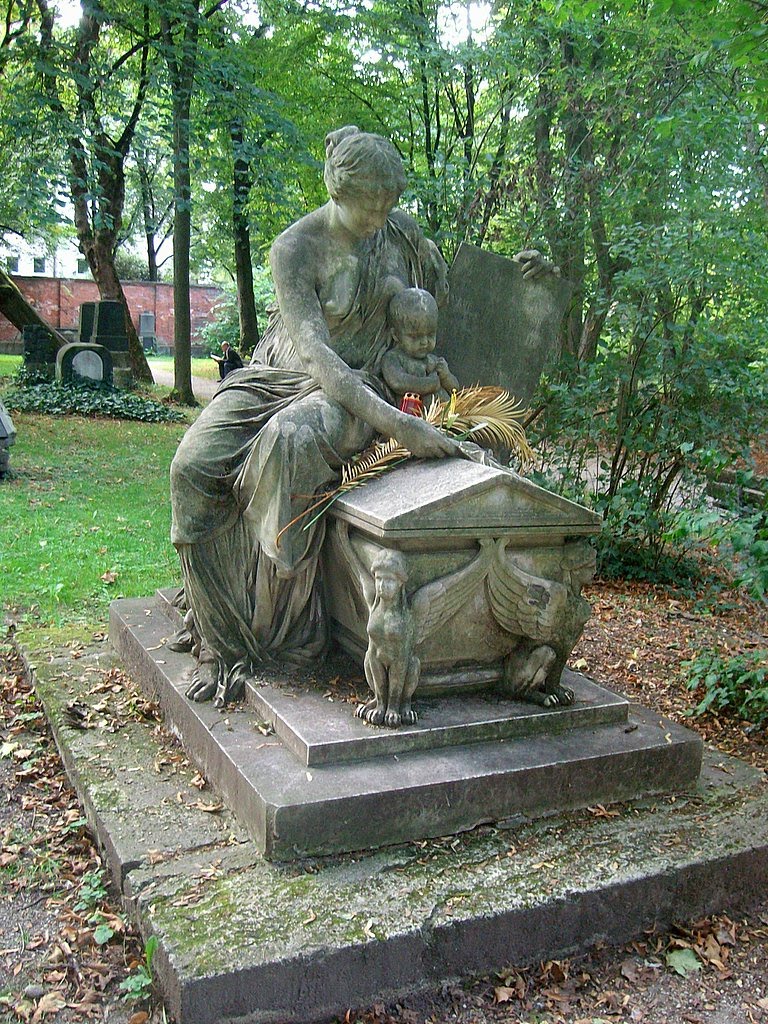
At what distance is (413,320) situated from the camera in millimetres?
3547

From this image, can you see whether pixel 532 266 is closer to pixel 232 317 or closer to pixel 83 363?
pixel 83 363

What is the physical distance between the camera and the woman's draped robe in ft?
10.6

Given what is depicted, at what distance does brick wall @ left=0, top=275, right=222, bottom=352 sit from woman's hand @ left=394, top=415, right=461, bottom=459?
99.3ft

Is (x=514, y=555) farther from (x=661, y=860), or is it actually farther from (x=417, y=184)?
(x=417, y=184)

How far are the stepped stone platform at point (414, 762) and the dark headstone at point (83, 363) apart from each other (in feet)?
45.0

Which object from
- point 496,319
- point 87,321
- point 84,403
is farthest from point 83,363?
point 496,319


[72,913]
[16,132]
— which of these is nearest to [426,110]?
[16,132]

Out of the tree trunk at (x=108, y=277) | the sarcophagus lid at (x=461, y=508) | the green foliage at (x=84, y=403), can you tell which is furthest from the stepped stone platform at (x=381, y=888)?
the tree trunk at (x=108, y=277)

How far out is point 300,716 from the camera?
301 centimetres

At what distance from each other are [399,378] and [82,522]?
516 cm

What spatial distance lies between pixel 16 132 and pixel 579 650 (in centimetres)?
1119

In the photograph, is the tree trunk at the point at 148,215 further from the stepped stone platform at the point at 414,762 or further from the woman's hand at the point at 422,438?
the stepped stone platform at the point at 414,762

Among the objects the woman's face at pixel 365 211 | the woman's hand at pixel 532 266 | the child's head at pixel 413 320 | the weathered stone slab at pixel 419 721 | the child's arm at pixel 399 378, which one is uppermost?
the woman's face at pixel 365 211

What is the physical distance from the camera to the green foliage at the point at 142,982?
235 centimetres
